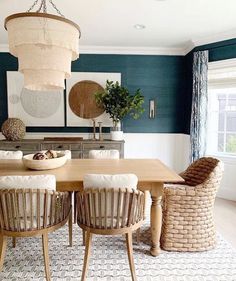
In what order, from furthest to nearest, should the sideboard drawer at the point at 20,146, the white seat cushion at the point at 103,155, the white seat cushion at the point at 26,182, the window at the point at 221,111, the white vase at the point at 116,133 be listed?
the white vase at the point at 116,133 → the sideboard drawer at the point at 20,146 → the window at the point at 221,111 → the white seat cushion at the point at 103,155 → the white seat cushion at the point at 26,182

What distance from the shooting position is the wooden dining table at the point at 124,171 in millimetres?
2270

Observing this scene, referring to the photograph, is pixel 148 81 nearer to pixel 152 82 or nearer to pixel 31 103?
pixel 152 82

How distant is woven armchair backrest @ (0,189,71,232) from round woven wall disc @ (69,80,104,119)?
2939 millimetres

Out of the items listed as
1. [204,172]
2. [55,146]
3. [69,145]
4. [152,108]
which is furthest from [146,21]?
[55,146]

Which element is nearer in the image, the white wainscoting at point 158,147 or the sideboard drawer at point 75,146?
the sideboard drawer at point 75,146

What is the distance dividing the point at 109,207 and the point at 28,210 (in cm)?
62

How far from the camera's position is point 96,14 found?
3.32 m

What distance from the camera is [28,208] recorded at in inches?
77.7

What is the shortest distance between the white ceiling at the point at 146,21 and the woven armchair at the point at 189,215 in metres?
1.95

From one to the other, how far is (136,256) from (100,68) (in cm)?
347

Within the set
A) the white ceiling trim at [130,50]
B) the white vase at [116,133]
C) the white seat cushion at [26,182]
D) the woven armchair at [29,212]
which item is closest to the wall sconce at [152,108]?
the white vase at [116,133]

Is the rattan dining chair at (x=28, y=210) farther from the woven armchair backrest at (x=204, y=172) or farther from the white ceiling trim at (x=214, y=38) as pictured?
the white ceiling trim at (x=214, y=38)

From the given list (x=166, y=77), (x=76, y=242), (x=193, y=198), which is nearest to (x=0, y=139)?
(x=76, y=242)

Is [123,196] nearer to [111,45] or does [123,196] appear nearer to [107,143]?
[107,143]
